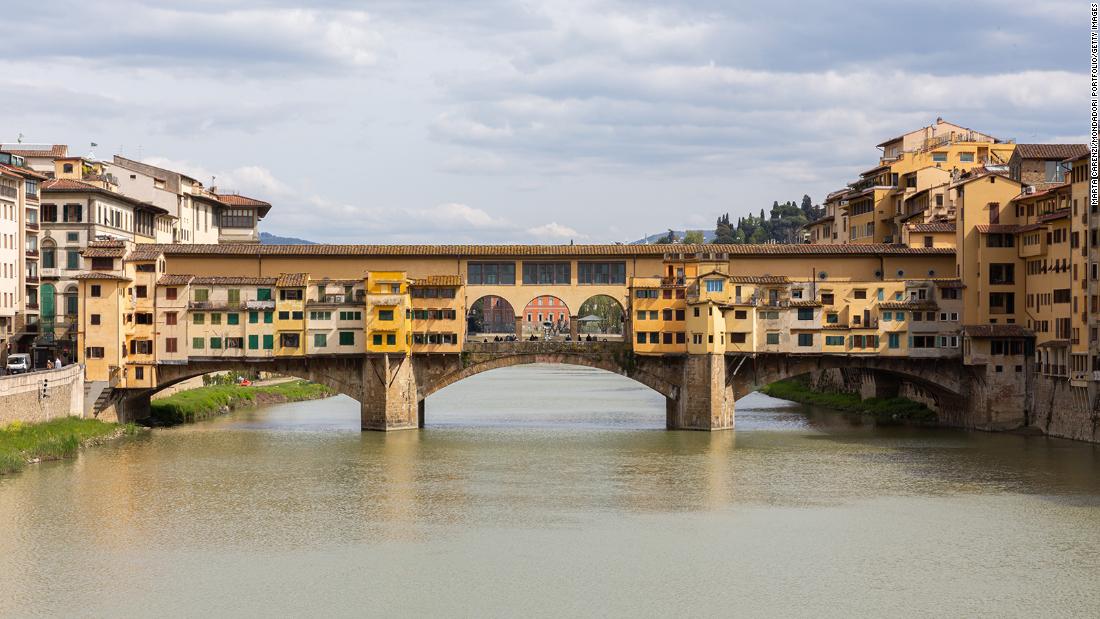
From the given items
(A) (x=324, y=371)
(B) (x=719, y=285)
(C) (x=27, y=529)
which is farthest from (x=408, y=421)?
(C) (x=27, y=529)

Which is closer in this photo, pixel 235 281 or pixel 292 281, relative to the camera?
pixel 292 281

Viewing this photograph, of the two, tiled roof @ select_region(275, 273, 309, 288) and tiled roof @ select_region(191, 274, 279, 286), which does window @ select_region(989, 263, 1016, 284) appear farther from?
tiled roof @ select_region(191, 274, 279, 286)

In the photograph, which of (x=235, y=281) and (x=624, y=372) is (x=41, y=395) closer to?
(x=235, y=281)

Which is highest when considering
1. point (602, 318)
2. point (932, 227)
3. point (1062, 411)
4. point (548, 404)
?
point (932, 227)

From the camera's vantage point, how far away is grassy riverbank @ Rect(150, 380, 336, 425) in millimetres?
68188

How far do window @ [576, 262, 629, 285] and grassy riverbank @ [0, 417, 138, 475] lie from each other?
21834mm

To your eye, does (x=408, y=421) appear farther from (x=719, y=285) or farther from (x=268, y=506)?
(x=268, y=506)

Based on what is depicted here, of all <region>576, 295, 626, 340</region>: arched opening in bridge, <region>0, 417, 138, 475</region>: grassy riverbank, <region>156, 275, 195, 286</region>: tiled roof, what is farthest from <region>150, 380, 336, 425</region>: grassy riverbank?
<region>576, 295, 626, 340</region>: arched opening in bridge

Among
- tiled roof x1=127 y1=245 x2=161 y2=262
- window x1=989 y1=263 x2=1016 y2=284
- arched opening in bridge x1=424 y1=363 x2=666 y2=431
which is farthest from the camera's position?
arched opening in bridge x1=424 y1=363 x2=666 y2=431

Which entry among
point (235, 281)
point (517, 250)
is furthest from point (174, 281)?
point (517, 250)

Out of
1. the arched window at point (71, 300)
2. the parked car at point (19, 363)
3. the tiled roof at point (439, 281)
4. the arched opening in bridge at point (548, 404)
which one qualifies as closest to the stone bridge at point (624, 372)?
the tiled roof at point (439, 281)

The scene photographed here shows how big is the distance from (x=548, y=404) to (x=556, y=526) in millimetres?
40289

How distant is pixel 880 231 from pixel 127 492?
1913 inches

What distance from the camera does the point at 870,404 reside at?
74.4 m
